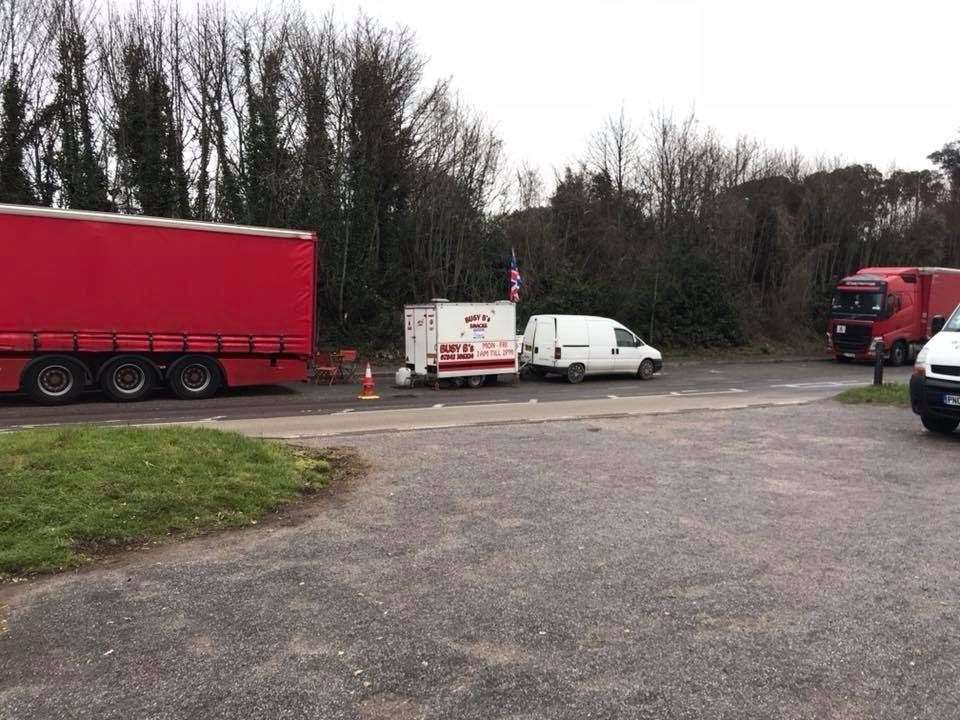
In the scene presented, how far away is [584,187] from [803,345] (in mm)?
12890

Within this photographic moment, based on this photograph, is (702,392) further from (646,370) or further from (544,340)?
(544,340)

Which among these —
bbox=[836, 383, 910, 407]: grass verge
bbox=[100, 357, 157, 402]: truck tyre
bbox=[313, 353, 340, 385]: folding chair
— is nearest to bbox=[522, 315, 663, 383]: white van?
bbox=[313, 353, 340, 385]: folding chair

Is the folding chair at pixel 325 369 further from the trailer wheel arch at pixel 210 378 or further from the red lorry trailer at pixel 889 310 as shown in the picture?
the red lorry trailer at pixel 889 310

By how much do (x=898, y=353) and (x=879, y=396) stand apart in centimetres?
1574

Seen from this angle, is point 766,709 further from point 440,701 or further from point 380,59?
point 380,59

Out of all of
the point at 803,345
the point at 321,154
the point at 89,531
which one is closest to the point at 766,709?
the point at 89,531

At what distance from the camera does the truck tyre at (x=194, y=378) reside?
51.8 ft

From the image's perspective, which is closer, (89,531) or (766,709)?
(766,709)

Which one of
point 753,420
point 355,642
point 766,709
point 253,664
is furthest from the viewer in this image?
point 753,420

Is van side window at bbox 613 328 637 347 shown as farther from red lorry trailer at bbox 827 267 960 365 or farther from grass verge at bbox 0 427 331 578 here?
grass verge at bbox 0 427 331 578

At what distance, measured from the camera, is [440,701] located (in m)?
3.08

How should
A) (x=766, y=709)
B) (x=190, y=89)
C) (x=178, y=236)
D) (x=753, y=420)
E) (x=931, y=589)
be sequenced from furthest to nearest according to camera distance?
(x=190, y=89), (x=178, y=236), (x=753, y=420), (x=931, y=589), (x=766, y=709)

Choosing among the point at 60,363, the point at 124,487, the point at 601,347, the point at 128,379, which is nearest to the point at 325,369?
the point at 128,379

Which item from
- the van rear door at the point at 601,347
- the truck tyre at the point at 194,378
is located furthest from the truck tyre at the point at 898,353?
the truck tyre at the point at 194,378
